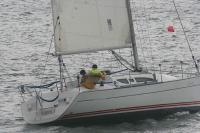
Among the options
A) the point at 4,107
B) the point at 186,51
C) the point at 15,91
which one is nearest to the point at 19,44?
the point at 186,51

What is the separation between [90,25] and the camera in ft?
123

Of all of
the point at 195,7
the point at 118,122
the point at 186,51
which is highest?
the point at 195,7

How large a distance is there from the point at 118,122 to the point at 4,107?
7.31 m

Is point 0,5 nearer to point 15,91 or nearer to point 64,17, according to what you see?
point 15,91

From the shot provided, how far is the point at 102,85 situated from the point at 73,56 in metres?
23.0

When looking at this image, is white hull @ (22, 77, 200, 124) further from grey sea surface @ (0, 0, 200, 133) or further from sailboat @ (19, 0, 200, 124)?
grey sea surface @ (0, 0, 200, 133)

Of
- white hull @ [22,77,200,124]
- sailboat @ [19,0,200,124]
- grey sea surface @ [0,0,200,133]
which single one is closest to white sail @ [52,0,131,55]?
sailboat @ [19,0,200,124]

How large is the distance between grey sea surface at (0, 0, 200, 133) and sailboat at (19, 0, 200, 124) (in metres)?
0.63

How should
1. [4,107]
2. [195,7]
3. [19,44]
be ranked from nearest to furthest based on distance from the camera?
[4,107]
[19,44]
[195,7]

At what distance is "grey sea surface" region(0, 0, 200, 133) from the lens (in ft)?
120

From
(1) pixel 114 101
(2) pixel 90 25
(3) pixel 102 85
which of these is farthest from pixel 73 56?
(1) pixel 114 101

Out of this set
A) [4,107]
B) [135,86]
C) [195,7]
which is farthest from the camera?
[195,7]

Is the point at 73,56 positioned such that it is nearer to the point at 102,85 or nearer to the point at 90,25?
the point at 90,25

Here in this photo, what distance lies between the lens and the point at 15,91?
45969mm
